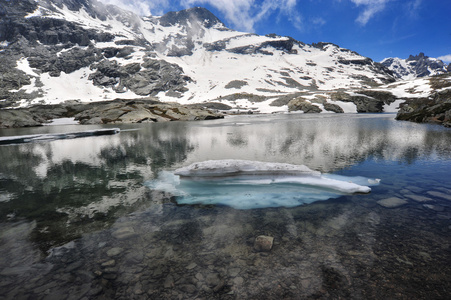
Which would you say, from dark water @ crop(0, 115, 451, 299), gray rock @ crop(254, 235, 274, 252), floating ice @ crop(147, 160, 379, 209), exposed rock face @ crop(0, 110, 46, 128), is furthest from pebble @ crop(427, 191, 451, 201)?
exposed rock face @ crop(0, 110, 46, 128)

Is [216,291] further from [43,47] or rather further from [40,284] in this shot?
[43,47]

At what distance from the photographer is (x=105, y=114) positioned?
2859 inches

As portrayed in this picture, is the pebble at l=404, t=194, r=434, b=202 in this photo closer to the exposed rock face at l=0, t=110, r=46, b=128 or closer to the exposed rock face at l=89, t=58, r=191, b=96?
the exposed rock face at l=0, t=110, r=46, b=128

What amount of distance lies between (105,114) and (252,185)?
7502 centimetres

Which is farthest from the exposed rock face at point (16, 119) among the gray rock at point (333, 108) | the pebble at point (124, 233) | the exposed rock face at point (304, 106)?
the gray rock at point (333, 108)

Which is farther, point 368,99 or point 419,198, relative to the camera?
point 368,99

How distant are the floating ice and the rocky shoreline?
65.4m

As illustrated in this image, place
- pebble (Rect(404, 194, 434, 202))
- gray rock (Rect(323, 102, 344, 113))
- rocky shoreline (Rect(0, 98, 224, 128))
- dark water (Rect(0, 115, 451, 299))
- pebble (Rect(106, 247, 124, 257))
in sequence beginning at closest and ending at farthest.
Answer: dark water (Rect(0, 115, 451, 299)) → pebble (Rect(106, 247, 124, 257)) → pebble (Rect(404, 194, 434, 202)) → rocky shoreline (Rect(0, 98, 224, 128)) → gray rock (Rect(323, 102, 344, 113))

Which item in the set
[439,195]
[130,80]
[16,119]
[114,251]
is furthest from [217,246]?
[130,80]

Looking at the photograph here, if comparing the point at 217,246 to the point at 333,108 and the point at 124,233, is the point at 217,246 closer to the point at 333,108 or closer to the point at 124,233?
the point at 124,233

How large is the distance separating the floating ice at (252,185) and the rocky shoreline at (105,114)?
65359 mm

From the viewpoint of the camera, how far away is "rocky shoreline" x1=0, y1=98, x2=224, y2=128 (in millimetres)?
63438

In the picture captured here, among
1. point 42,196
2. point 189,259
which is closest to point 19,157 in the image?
point 42,196

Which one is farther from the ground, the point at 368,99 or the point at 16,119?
the point at 368,99
